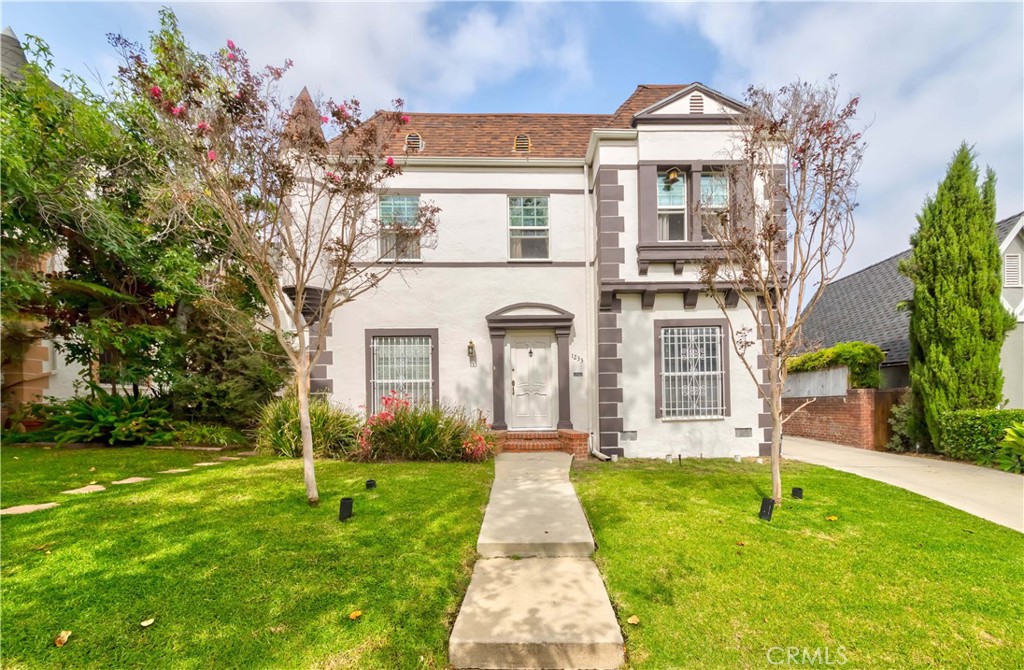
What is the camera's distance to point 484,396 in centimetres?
954

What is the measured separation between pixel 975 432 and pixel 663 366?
251 inches

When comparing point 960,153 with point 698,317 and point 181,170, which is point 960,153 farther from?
point 181,170

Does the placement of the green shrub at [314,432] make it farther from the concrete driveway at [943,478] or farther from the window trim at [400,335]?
the concrete driveway at [943,478]

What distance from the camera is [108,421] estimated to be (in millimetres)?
8016

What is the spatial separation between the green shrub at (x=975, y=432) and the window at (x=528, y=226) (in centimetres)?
930

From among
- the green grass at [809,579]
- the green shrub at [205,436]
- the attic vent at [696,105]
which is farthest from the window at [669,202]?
the green shrub at [205,436]

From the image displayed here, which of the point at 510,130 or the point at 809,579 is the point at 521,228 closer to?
the point at 510,130

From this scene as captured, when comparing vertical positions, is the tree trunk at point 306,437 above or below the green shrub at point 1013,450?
above

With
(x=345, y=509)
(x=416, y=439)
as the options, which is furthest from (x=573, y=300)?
Result: (x=345, y=509)

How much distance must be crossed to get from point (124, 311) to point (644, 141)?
36.3ft

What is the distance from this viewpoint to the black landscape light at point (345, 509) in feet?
15.0

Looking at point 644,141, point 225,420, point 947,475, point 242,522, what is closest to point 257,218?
point 242,522

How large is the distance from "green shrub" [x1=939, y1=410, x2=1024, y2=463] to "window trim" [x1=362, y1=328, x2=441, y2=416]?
35.8 ft

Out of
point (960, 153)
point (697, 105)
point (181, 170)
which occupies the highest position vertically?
point (697, 105)
